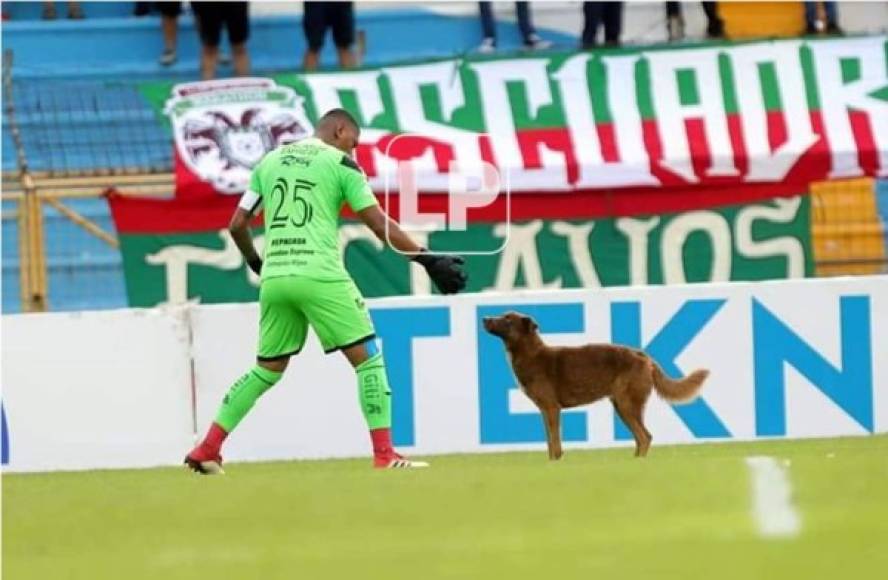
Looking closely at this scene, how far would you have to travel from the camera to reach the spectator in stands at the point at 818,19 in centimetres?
1900

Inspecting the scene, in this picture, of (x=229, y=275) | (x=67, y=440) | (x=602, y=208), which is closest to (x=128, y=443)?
(x=67, y=440)

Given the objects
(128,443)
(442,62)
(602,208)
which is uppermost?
(442,62)

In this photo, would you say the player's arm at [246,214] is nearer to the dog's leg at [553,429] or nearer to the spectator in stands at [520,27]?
the dog's leg at [553,429]

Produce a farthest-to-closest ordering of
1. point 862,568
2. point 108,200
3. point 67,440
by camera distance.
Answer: point 108,200
point 67,440
point 862,568

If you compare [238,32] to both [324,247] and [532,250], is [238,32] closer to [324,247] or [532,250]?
[532,250]

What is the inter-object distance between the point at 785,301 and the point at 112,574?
7.59 m

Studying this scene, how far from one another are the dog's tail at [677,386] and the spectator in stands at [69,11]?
9.33 meters

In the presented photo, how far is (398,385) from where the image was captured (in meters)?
13.8

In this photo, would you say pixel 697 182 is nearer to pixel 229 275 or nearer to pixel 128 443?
pixel 229 275

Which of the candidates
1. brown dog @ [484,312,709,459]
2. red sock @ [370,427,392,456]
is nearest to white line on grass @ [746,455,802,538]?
red sock @ [370,427,392,456]

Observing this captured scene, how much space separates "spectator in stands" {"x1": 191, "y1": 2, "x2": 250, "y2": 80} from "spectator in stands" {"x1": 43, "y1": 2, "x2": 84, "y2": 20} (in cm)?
165

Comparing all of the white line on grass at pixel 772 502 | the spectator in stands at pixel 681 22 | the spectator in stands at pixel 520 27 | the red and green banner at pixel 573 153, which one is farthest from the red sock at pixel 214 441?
the spectator in stands at pixel 681 22

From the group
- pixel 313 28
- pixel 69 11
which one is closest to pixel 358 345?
pixel 313 28

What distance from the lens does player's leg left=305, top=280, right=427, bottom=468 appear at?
10.7 meters
